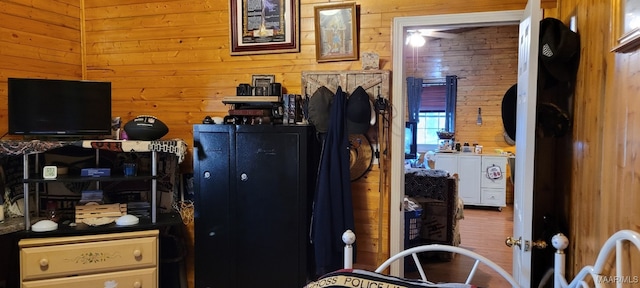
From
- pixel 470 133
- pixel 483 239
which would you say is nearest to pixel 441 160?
pixel 470 133

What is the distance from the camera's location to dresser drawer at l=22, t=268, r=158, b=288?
2426 mm

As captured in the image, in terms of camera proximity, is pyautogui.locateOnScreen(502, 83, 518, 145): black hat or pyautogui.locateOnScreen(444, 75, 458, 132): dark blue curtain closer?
pyautogui.locateOnScreen(502, 83, 518, 145): black hat

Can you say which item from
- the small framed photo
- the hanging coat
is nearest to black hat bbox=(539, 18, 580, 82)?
the hanging coat

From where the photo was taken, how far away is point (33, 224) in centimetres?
253

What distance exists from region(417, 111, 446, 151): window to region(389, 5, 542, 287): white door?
16.6ft

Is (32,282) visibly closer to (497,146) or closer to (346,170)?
(346,170)

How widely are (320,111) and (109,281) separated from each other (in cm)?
165

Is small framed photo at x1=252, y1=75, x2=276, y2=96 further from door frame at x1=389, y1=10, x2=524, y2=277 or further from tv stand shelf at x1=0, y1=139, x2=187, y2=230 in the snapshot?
door frame at x1=389, y1=10, x2=524, y2=277

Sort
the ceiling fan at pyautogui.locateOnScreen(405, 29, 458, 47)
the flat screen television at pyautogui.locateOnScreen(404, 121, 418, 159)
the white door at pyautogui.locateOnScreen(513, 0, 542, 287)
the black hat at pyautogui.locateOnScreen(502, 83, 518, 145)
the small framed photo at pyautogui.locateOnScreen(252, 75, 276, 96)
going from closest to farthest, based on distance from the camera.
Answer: the white door at pyautogui.locateOnScreen(513, 0, 542, 287), the black hat at pyautogui.locateOnScreen(502, 83, 518, 145), the small framed photo at pyautogui.locateOnScreen(252, 75, 276, 96), the ceiling fan at pyautogui.locateOnScreen(405, 29, 458, 47), the flat screen television at pyautogui.locateOnScreen(404, 121, 418, 159)

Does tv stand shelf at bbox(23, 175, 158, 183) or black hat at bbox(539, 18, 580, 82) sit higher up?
black hat at bbox(539, 18, 580, 82)

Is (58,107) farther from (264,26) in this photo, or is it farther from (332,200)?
(332,200)

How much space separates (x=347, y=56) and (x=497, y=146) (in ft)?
16.8

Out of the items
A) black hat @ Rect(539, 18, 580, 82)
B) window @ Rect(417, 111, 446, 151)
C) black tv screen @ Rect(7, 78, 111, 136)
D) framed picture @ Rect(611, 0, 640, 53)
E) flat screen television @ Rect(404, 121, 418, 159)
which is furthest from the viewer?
window @ Rect(417, 111, 446, 151)

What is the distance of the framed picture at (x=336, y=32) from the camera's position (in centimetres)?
265
